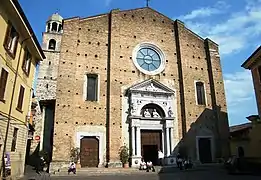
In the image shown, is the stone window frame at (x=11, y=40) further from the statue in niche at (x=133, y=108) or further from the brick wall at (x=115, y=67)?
the statue in niche at (x=133, y=108)

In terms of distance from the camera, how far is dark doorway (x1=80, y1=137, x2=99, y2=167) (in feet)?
61.0

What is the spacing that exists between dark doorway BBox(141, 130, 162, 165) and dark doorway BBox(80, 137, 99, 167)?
148 inches

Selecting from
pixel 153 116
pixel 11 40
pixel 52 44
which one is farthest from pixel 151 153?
pixel 52 44

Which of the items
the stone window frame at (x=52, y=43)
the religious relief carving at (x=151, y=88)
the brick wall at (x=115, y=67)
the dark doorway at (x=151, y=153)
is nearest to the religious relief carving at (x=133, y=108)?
the brick wall at (x=115, y=67)

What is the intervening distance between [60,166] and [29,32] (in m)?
9.16

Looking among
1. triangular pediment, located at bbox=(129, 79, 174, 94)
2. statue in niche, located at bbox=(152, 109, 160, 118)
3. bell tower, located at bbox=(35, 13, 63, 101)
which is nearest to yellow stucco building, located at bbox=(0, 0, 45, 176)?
triangular pediment, located at bbox=(129, 79, 174, 94)

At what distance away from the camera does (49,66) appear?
33.2 metres

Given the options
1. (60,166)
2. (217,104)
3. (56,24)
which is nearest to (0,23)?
(60,166)

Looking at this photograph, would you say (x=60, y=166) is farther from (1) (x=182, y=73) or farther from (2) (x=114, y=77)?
(1) (x=182, y=73)

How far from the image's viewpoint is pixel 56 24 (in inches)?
1523

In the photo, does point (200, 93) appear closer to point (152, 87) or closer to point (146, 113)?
point (152, 87)

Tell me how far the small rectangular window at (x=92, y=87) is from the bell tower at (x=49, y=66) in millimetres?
11286

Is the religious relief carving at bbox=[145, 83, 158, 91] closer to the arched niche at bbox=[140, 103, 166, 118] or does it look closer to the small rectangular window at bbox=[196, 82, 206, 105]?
the arched niche at bbox=[140, 103, 166, 118]

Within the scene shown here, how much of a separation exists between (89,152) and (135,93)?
5809 millimetres
